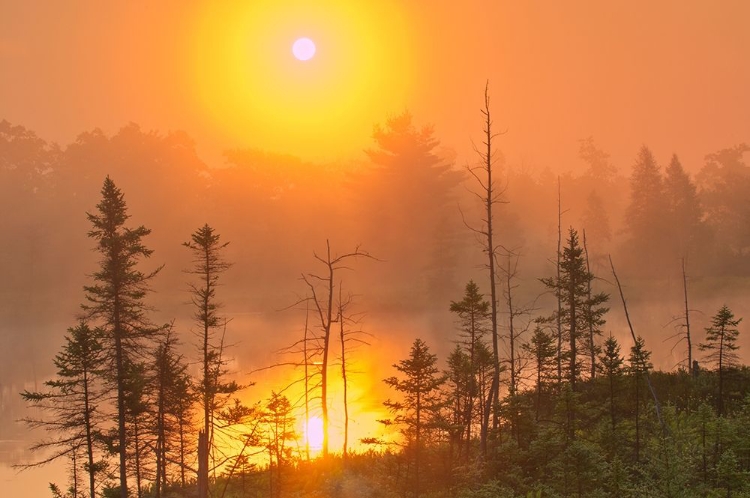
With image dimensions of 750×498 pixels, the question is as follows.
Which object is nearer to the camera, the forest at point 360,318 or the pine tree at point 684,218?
the forest at point 360,318

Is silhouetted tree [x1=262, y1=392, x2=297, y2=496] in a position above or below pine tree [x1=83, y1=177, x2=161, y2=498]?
below

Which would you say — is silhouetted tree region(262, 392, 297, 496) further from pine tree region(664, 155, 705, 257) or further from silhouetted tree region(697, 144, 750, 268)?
silhouetted tree region(697, 144, 750, 268)

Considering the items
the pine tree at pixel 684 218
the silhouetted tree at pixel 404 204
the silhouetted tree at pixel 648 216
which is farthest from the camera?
the silhouetted tree at pixel 404 204

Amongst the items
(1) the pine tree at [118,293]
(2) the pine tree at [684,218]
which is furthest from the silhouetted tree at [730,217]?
(1) the pine tree at [118,293]

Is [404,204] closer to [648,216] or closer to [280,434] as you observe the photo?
[648,216]

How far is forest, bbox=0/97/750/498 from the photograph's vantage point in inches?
902

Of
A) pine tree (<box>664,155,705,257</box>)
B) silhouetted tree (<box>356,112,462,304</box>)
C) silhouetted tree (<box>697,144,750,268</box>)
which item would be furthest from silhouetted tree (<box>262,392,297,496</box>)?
silhouetted tree (<box>697,144,750,268</box>)

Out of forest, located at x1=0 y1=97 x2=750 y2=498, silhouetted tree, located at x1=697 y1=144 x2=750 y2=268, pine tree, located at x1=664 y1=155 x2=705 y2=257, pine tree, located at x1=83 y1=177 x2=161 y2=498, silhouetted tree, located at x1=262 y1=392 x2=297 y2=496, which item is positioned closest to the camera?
silhouetted tree, located at x1=262 y1=392 x2=297 y2=496

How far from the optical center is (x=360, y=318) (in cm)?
7462

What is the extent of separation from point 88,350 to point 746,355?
165 ft

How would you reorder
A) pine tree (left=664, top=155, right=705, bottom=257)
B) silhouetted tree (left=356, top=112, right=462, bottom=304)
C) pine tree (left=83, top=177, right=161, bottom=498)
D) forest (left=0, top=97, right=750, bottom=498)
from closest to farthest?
forest (left=0, top=97, right=750, bottom=498) < pine tree (left=83, top=177, right=161, bottom=498) < pine tree (left=664, top=155, right=705, bottom=257) < silhouetted tree (left=356, top=112, right=462, bottom=304)

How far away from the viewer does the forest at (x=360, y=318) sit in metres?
22.9

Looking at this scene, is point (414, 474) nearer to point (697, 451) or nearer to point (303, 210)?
point (697, 451)

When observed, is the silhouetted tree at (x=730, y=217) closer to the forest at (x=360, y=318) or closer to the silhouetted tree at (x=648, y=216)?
the forest at (x=360, y=318)
